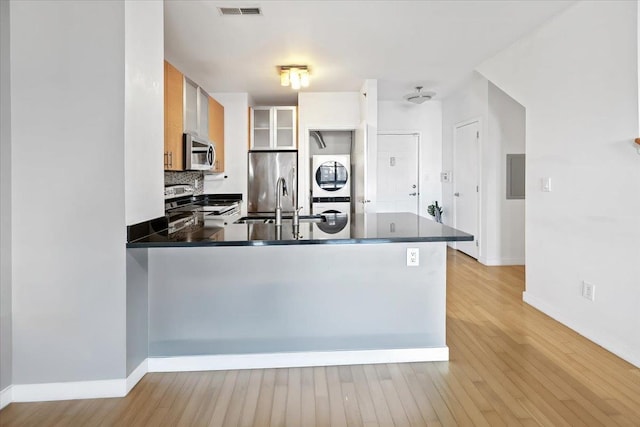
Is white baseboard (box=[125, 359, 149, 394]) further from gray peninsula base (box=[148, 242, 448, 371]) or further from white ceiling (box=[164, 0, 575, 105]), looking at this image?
white ceiling (box=[164, 0, 575, 105])

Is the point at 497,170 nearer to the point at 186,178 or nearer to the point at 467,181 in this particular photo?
the point at 467,181

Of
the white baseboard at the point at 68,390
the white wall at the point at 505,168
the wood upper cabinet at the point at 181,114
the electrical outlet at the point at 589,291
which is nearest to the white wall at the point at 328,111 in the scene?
the wood upper cabinet at the point at 181,114

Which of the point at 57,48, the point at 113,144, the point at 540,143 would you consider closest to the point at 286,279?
the point at 113,144

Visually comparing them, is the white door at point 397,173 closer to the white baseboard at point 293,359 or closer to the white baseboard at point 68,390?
the white baseboard at point 293,359

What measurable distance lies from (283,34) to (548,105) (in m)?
2.30

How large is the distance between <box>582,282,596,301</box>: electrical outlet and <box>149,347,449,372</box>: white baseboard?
47.7 inches

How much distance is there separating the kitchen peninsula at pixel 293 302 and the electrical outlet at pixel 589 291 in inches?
47.3

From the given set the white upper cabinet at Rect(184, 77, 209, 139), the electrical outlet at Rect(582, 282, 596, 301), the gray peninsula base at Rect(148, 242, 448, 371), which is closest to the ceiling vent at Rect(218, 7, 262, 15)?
the white upper cabinet at Rect(184, 77, 209, 139)

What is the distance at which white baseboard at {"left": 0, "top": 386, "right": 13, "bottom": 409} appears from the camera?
201cm

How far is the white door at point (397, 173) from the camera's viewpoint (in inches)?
255

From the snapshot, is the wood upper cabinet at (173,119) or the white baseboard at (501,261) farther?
the white baseboard at (501,261)

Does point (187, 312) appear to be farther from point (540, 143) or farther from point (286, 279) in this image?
point (540, 143)

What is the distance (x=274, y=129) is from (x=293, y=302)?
12.4 feet

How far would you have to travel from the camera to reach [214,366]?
241cm
